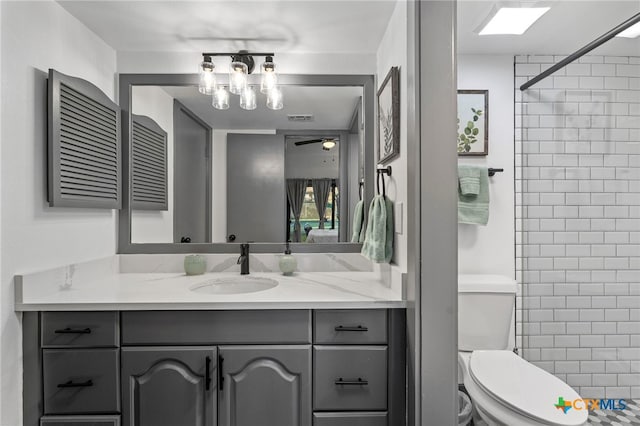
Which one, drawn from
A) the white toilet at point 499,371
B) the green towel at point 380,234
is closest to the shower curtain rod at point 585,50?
the white toilet at point 499,371

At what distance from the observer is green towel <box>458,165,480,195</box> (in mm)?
1951

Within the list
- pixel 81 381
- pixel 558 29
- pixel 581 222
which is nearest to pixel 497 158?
pixel 581 222

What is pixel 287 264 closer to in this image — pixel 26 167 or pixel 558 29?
pixel 26 167

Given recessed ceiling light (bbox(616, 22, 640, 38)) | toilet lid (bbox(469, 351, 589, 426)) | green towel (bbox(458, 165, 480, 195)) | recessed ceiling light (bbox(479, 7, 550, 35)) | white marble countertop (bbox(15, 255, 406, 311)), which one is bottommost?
toilet lid (bbox(469, 351, 589, 426))

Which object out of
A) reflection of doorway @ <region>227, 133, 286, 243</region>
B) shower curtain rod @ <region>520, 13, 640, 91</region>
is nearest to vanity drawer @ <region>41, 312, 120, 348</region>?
reflection of doorway @ <region>227, 133, 286, 243</region>

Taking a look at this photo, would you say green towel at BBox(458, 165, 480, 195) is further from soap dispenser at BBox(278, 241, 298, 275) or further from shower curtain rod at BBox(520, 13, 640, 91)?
soap dispenser at BBox(278, 241, 298, 275)

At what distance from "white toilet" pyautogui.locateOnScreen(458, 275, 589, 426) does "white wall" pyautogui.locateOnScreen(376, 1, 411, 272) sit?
0.71 m

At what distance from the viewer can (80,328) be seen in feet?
4.19

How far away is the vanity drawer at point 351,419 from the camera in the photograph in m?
1.29

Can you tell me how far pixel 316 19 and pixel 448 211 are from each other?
1187 millimetres

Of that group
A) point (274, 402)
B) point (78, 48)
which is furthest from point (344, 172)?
point (78, 48)

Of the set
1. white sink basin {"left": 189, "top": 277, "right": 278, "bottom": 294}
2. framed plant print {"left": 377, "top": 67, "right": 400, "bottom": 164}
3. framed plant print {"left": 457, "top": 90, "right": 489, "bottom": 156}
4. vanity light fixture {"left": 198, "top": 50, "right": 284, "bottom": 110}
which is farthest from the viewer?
framed plant print {"left": 457, "top": 90, "right": 489, "bottom": 156}

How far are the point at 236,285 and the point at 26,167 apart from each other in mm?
1054

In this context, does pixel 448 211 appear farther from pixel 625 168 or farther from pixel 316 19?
pixel 625 168
